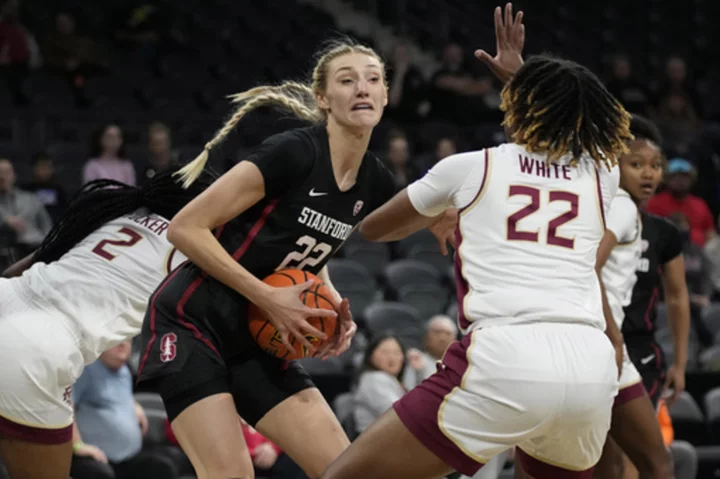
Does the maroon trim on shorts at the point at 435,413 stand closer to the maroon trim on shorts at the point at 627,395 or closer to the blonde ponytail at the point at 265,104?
the blonde ponytail at the point at 265,104

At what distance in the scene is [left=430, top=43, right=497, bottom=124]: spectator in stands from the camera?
1333cm

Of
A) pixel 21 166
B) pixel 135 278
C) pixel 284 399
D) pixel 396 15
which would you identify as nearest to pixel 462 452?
pixel 284 399

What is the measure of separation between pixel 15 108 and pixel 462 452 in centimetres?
891

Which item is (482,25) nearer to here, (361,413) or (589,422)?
(361,413)

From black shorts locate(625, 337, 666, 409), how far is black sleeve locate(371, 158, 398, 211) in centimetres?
198

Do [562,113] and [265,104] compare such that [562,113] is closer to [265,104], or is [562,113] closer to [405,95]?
[265,104]

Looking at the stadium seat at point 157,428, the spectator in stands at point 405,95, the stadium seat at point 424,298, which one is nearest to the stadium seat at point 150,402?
the stadium seat at point 157,428

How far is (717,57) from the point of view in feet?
52.9

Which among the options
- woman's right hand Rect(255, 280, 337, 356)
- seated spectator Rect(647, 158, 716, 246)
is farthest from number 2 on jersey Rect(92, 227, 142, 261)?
seated spectator Rect(647, 158, 716, 246)

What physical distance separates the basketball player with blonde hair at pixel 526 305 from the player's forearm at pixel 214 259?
581 millimetres

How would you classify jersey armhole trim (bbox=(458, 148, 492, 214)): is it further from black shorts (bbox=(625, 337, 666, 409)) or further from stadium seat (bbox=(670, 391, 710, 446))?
stadium seat (bbox=(670, 391, 710, 446))

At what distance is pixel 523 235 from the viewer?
3416mm

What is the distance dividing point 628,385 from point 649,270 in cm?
88

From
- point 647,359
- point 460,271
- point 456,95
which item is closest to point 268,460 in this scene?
point 647,359
